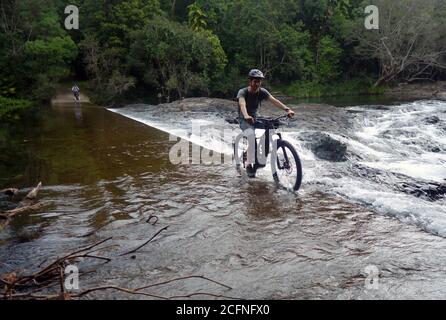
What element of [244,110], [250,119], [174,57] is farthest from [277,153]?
[174,57]

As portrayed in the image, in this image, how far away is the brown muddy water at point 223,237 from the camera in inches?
133

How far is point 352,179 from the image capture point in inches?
268

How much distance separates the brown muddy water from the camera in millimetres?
3391

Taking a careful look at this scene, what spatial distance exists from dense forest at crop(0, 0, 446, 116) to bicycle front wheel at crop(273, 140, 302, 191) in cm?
2179

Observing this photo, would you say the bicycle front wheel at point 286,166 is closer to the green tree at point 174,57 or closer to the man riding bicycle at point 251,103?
the man riding bicycle at point 251,103

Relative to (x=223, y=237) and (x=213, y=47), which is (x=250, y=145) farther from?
(x=213, y=47)

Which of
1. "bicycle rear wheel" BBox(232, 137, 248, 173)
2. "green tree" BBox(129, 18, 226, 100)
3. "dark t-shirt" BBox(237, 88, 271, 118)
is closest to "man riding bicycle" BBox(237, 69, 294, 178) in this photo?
"dark t-shirt" BBox(237, 88, 271, 118)

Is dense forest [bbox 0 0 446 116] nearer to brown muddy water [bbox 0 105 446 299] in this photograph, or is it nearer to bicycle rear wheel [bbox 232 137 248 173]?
bicycle rear wheel [bbox 232 137 248 173]

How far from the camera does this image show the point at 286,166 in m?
6.34

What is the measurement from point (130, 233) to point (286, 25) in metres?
35.7

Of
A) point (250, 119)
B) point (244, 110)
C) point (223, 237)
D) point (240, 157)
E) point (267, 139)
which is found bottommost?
point (223, 237)

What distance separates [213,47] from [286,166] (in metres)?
26.0

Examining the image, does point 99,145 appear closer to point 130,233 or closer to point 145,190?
point 145,190

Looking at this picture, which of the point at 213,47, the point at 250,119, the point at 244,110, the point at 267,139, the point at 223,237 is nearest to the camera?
the point at 223,237
